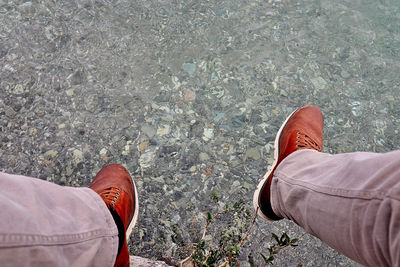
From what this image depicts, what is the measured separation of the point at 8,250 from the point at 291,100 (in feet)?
5.65

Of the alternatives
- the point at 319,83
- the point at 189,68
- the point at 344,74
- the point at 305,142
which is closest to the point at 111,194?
the point at 305,142

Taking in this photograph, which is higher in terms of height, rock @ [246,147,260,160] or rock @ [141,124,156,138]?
rock @ [141,124,156,138]

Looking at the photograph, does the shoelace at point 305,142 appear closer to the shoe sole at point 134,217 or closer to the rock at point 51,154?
the shoe sole at point 134,217

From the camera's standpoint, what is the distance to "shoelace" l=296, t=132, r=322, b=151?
1509 millimetres

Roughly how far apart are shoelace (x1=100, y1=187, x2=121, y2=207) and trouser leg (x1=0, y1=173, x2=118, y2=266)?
278mm

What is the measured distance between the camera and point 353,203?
890 millimetres

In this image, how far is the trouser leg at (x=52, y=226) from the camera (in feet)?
2.57

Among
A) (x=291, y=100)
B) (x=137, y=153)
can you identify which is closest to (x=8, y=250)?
(x=137, y=153)

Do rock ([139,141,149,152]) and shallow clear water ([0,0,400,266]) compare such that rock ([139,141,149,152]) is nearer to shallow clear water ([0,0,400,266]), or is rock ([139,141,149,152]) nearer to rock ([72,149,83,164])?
shallow clear water ([0,0,400,266])

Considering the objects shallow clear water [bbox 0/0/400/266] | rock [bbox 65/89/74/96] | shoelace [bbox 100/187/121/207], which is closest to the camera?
shoelace [bbox 100/187/121/207]

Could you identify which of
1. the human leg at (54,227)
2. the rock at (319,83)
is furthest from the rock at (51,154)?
the rock at (319,83)

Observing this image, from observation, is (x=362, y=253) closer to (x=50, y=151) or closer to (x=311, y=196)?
(x=311, y=196)

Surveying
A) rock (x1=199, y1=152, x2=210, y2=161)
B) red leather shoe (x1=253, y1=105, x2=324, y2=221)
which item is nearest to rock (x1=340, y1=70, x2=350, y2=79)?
red leather shoe (x1=253, y1=105, x2=324, y2=221)

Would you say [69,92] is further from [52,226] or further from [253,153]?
[52,226]
